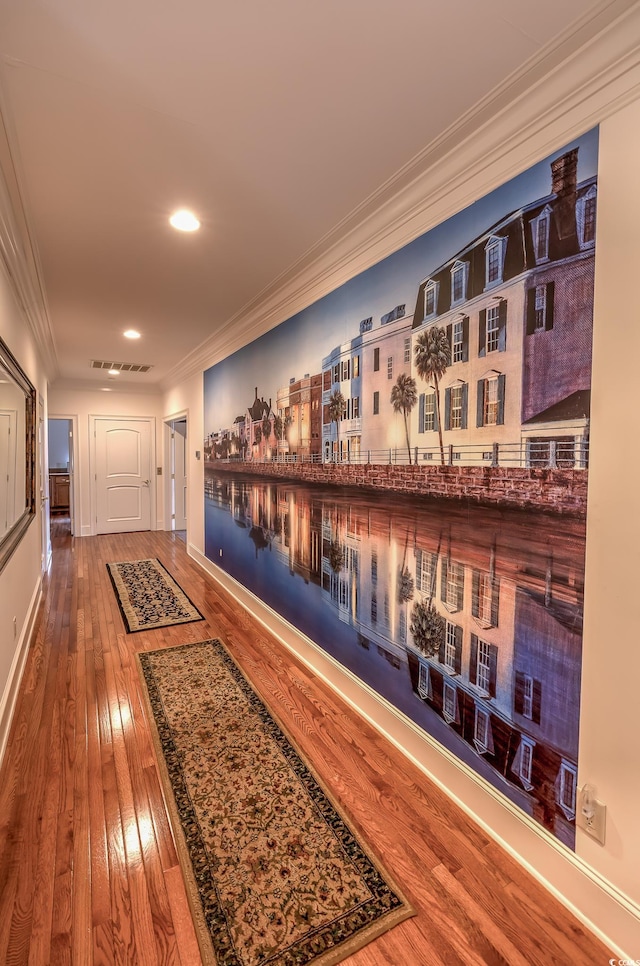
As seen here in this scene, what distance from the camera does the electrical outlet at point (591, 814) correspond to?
4.24 feet

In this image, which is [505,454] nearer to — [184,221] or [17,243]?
[184,221]

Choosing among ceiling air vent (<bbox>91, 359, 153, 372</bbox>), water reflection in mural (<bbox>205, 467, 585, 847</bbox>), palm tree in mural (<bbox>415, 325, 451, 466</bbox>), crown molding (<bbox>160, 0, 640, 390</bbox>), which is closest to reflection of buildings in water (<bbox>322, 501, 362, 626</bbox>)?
water reflection in mural (<bbox>205, 467, 585, 847</bbox>)

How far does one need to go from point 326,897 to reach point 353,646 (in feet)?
3.82

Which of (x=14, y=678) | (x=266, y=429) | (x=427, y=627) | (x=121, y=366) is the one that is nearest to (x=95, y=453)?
(x=121, y=366)

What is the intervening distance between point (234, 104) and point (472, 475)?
5.23 ft

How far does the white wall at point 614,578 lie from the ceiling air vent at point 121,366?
555 cm

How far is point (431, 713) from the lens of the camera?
1.93 m

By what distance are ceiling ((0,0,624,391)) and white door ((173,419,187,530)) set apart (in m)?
5.26

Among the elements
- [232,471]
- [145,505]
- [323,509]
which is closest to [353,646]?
[323,509]

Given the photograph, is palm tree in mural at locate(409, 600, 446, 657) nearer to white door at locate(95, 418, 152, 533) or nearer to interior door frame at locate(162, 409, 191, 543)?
interior door frame at locate(162, 409, 191, 543)

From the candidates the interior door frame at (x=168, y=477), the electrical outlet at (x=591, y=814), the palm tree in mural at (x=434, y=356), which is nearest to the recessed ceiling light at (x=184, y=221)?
the palm tree in mural at (x=434, y=356)

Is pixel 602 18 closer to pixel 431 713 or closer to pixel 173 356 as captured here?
pixel 431 713

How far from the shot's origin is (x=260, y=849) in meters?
1.60

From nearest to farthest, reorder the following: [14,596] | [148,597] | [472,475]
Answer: [472,475] < [14,596] < [148,597]
